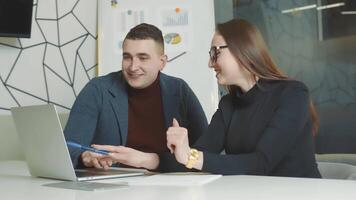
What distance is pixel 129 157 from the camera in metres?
1.44

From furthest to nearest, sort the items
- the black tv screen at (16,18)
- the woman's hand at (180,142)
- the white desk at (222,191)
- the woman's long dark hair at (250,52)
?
1. the black tv screen at (16,18)
2. the woman's long dark hair at (250,52)
3. the woman's hand at (180,142)
4. the white desk at (222,191)

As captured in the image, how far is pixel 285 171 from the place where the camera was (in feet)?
5.19

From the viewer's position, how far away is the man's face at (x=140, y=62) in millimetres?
2207

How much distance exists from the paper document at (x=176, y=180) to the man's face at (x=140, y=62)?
904 millimetres

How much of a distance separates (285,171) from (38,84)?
1.77 meters

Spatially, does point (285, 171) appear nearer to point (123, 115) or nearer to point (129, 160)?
point (129, 160)

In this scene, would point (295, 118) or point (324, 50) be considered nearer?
point (295, 118)

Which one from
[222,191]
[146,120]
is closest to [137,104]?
[146,120]

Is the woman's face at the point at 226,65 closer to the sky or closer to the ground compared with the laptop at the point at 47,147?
closer to the sky

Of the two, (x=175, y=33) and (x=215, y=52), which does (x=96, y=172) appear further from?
(x=175, y=33)

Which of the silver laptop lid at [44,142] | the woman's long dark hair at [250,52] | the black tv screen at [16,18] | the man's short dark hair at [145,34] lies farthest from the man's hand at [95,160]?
the black tv screen at [16,18]

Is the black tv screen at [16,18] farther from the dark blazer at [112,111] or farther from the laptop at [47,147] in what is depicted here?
the laptop at [47,147]

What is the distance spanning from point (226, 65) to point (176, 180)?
2.12 ft

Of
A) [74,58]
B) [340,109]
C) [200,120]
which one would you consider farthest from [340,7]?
[74,58]
